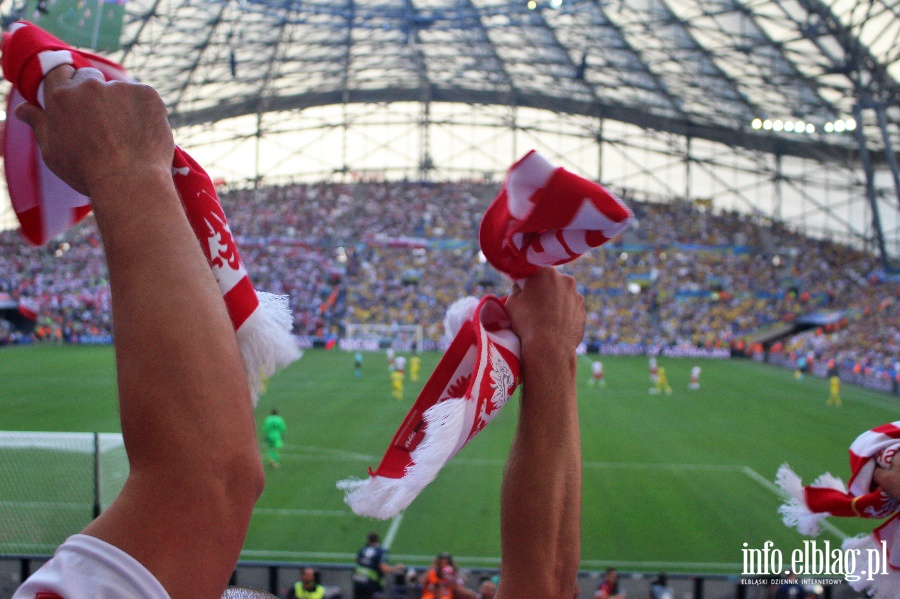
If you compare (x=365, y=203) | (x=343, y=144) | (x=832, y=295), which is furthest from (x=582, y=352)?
(x=343, y=144)

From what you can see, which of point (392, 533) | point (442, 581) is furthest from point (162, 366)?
point (392, 533)

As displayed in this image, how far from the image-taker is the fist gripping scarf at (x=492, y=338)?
4.05ft

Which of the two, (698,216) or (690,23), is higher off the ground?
(690,23)

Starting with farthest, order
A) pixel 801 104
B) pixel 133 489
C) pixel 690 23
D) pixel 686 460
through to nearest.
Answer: pixel 801 104 → pixel 690 23 → pixel 686 460 → pixel 133 489

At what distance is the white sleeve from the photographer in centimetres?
85

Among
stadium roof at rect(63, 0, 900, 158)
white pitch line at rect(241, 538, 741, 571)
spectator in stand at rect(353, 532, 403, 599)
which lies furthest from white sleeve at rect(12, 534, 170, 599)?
stadium roof at rect(63, 0, 900, 158)

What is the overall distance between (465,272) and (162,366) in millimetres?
44242

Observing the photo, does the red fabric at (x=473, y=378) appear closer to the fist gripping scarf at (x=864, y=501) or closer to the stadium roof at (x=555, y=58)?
the fist gripping scarf at (x=864, y=501)

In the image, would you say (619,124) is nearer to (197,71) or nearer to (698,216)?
(698,216)

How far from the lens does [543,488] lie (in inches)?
53.7

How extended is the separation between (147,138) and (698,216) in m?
52.0

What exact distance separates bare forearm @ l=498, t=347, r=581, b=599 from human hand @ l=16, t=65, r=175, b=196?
2.65ft

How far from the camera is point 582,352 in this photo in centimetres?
3972

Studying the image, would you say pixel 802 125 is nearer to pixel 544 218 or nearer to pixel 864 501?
pixel 864 501
